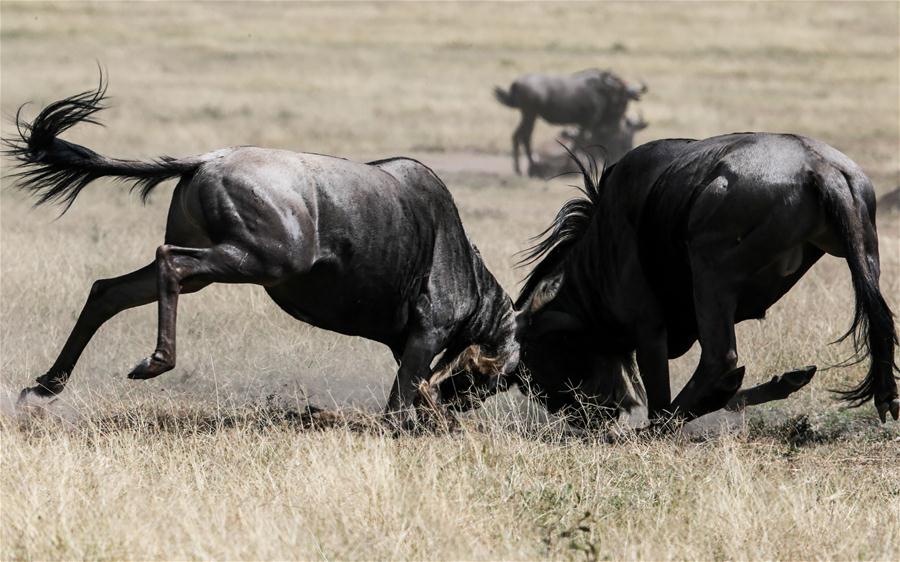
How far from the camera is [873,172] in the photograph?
69.2ft

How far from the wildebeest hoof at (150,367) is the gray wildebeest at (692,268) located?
6.36 ft

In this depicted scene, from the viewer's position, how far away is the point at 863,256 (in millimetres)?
6004

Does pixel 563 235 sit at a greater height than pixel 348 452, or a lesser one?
greater

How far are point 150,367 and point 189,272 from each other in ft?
1.58

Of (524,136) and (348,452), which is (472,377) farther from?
(524,136)

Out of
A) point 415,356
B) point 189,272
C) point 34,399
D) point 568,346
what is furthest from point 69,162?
point 568,346

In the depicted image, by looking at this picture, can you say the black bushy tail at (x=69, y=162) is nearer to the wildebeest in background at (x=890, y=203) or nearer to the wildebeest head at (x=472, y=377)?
the wildebeest head at (x=472, y=377)

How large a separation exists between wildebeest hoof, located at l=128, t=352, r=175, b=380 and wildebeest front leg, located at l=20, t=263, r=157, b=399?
695mm

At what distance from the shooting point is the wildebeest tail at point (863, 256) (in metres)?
5.92

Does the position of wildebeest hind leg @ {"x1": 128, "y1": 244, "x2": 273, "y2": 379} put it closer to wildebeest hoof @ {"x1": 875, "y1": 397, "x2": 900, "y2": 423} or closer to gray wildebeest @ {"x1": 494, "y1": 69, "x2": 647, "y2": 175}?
wildebeest hoof @ {"x1": 875, "y1": 397, "x2": 900, "y2": 423}

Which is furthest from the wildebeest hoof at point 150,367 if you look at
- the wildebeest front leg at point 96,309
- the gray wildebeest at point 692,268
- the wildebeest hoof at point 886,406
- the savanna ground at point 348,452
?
the wildebeest hoof at point 886,406

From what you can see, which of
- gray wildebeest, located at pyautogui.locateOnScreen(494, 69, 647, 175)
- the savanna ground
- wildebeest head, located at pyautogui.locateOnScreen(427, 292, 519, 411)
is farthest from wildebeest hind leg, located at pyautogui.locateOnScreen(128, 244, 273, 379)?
gray wildebeest, located at pyautogui.locateOnScreen(494, 69, 647, 175)

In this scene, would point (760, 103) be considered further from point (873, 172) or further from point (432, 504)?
point (432, 504)

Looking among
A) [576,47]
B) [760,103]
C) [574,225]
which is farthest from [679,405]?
[576,47]
